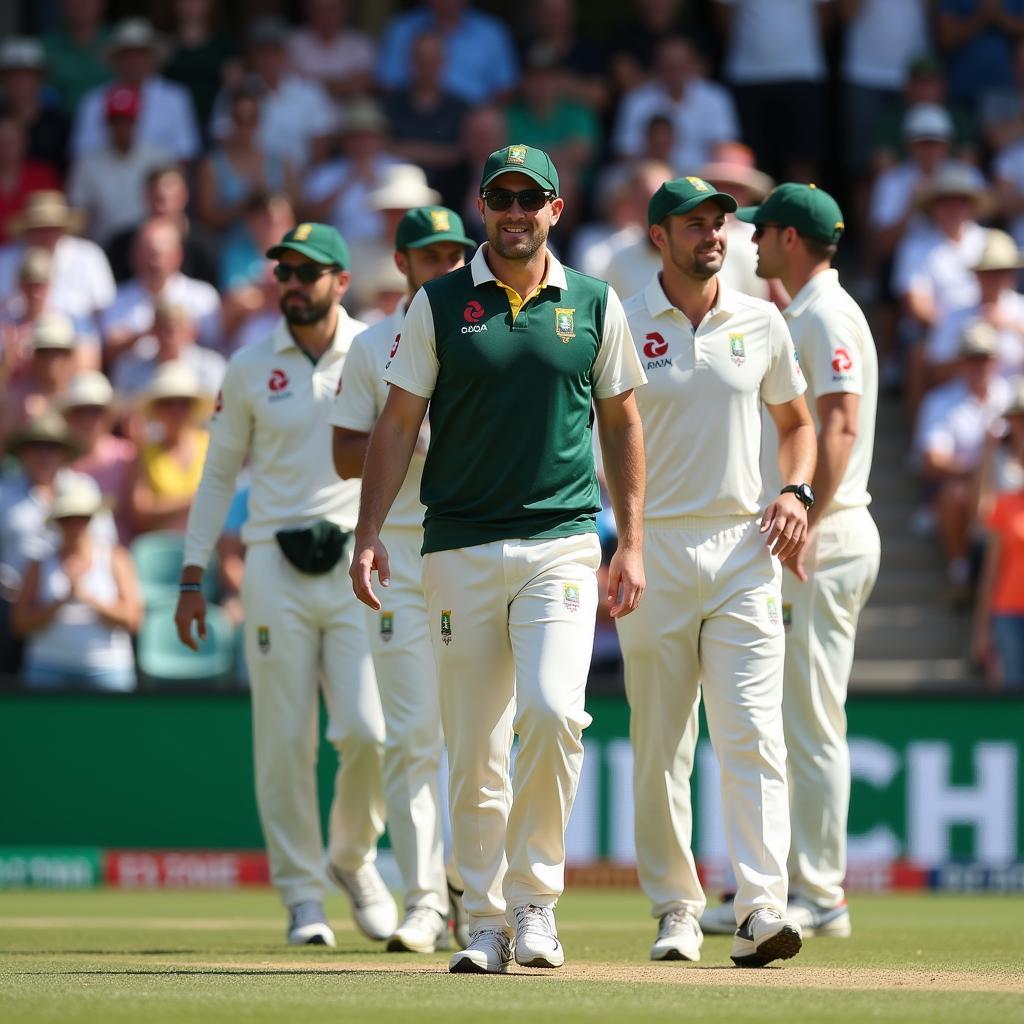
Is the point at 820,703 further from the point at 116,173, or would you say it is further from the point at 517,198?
the point at 116,173

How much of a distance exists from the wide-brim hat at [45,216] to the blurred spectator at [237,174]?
98cm

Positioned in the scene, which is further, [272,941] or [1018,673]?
[1018,673]

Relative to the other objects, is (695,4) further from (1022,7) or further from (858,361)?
(858,361)

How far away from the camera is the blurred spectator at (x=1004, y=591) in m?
12.9

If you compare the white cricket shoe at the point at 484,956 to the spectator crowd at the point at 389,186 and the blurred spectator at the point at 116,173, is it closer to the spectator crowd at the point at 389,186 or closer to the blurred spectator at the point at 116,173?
the spectator crowd at the point at 389,186

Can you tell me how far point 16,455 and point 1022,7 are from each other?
966cm

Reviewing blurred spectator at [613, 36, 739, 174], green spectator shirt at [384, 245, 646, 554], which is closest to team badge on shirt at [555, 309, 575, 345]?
green spectator shirt at [384, 245, 646, 554]

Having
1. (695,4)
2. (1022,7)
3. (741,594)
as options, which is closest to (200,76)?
(695,4)

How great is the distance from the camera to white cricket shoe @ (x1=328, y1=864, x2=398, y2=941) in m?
8.66

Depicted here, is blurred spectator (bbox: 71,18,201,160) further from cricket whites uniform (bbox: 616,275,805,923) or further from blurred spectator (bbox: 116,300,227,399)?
cricket whites uniform (bbox: 616,275,805,923)

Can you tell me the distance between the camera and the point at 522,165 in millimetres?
6770

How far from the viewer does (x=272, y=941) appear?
28.6ft

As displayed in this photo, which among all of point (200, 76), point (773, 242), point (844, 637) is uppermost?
point (200, 76)

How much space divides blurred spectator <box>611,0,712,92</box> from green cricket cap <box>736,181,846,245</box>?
29.7 feet
